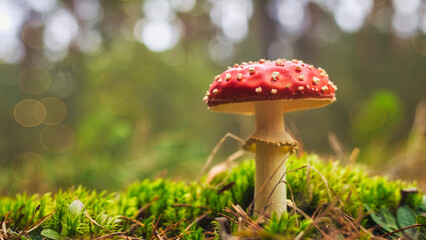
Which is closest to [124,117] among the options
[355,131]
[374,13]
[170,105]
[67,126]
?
[170,105]

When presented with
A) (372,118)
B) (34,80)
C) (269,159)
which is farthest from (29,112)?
(372,118)

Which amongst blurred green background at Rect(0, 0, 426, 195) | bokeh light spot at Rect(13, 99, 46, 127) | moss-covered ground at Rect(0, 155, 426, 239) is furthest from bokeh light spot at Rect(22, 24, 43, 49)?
moss-covered ground at Rect(0, 155, 426, 239)

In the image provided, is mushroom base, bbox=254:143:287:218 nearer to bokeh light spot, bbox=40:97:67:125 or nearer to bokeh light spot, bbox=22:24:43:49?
bokeh light spot, bbox=40:97:67:125

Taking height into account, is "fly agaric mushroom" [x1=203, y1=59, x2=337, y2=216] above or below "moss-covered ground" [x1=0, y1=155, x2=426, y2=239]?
above

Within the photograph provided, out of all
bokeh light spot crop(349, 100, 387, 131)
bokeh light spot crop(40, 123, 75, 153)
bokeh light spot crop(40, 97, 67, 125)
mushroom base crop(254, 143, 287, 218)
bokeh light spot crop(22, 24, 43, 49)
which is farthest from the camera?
bokeh light spot crop(22, 24, 43, 49)

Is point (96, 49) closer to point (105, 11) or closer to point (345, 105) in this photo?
point (105, 11)
